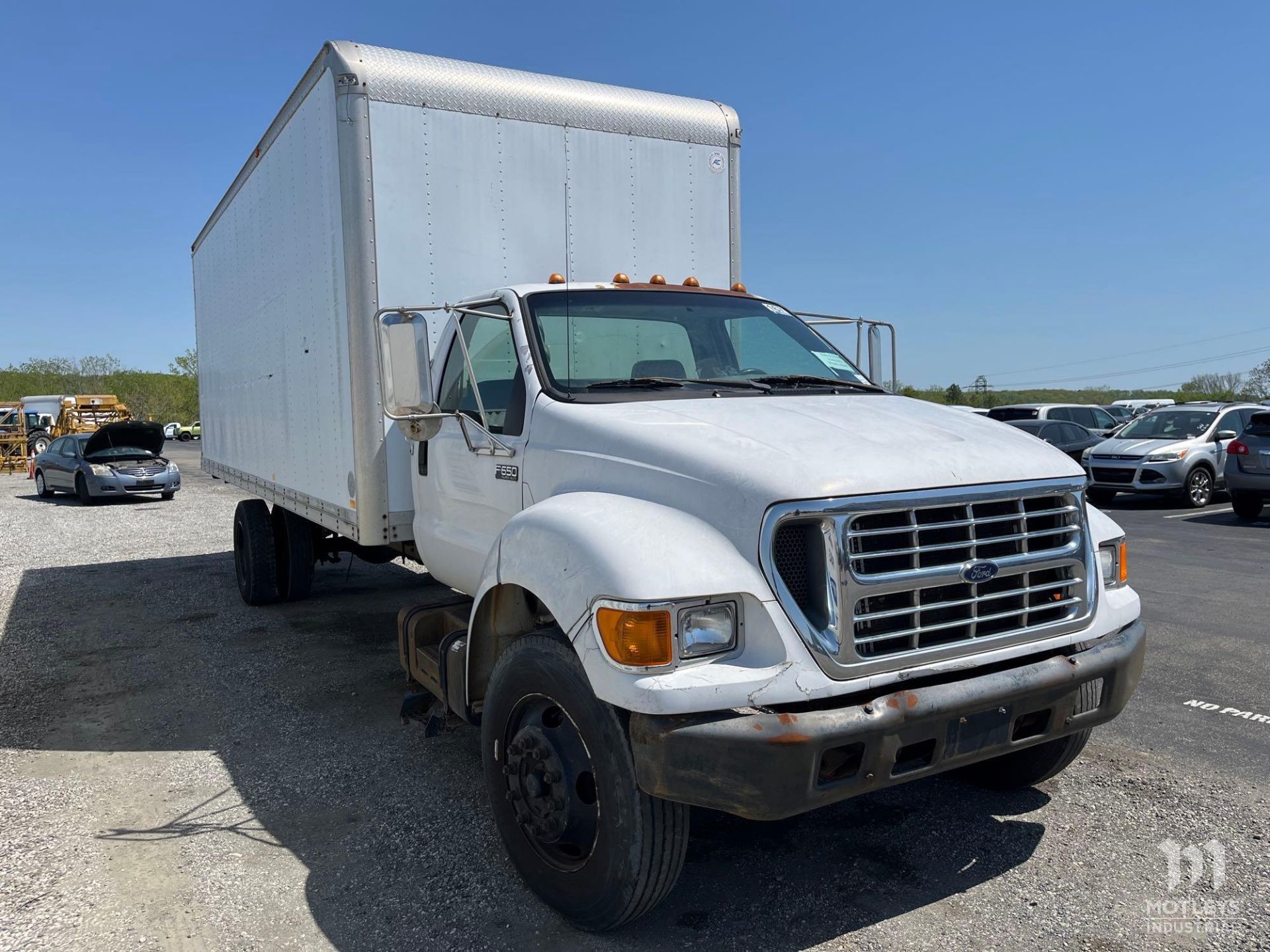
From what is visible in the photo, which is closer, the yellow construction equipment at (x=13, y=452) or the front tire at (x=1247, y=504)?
the front tire at (x=1247, y=504)

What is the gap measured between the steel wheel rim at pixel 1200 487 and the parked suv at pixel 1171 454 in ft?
0.04

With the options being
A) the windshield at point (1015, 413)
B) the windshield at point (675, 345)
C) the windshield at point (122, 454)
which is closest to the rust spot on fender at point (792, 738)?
the windshield at point (675, 345)

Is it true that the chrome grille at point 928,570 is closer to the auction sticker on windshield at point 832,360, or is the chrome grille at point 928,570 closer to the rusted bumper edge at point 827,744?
the rusted bumper edge at point 827,744

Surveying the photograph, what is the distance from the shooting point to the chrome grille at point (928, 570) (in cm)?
279

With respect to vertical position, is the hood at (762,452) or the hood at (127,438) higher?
the hood at (762,452)

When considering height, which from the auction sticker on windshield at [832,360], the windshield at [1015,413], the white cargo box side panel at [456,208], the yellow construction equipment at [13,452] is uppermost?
the white cargo box side panel at [456,208]

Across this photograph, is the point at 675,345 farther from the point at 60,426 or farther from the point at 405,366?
the point at 60,426

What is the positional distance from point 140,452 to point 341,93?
1933cm

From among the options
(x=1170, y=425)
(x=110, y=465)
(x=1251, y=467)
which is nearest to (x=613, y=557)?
(x=1251, y=467)

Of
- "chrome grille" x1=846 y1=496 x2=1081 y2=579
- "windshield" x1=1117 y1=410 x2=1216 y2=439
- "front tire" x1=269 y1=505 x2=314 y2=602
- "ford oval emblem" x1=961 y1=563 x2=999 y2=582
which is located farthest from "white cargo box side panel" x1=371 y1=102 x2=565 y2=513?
"windshield" x1=1117 y1=410 x2=1216 y2=439

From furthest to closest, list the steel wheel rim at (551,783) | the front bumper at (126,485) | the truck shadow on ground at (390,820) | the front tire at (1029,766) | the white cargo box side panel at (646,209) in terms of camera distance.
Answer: the front bumper at (126,485) → the white cargo box side panel at (646,209) → the front tire at (1029,766) → the truck shadow on ground at (390,820) → the steel wheel rim at (551,783)

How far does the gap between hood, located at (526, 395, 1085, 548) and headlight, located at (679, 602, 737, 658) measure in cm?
26

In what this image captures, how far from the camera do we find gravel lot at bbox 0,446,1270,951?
10.4 feet

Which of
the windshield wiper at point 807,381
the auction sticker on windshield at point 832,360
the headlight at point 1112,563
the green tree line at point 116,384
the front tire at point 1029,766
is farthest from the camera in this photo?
the green tree line at point 116,384
